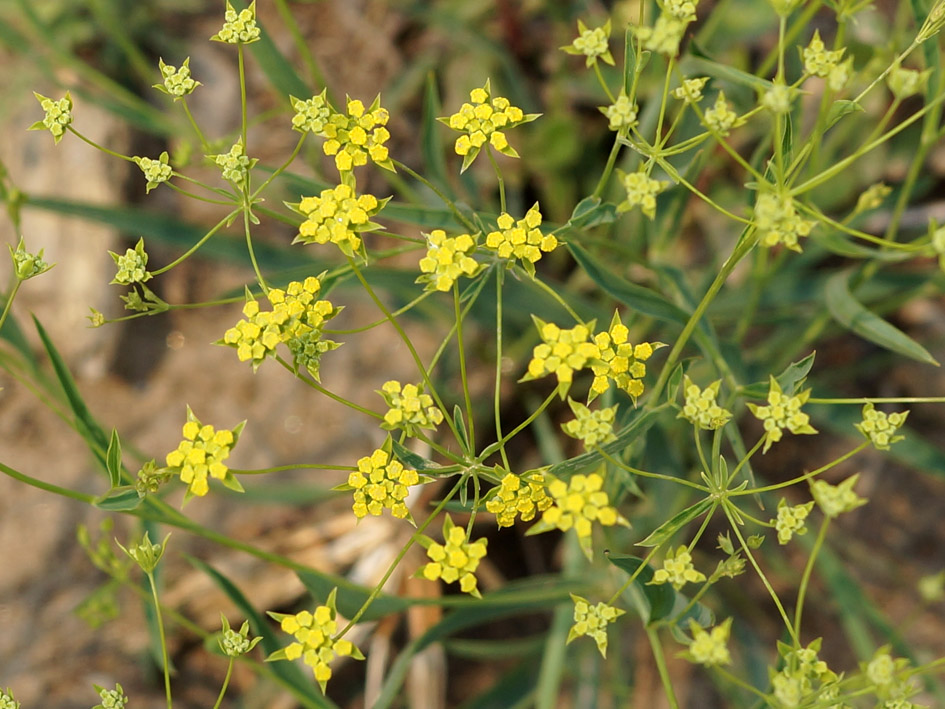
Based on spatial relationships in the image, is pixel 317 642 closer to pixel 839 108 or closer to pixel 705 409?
pixel 705 409

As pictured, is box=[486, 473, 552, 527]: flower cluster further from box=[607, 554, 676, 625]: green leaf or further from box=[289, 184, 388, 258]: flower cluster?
box=[289, 184, 388, 258]: flower cluster

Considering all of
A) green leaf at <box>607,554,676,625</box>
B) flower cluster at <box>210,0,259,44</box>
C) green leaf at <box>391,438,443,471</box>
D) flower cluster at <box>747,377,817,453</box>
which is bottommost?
green leaf at <box>607,554,676,625</box>

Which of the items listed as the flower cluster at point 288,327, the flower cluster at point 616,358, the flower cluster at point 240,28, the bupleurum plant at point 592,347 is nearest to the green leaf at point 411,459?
the bupleurum plant at point 592,347

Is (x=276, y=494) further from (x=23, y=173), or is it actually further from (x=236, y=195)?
(x=23, y=173)

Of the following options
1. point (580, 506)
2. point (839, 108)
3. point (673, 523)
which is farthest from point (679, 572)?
point (839, 108)

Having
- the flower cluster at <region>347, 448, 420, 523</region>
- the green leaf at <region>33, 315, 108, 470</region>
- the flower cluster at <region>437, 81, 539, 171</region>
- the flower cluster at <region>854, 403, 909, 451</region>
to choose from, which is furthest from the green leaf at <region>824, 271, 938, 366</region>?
the green leaf at <region>33, 315, 108, 470</region>

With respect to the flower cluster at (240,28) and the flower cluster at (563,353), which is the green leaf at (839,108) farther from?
the flower cluster at (240,28)

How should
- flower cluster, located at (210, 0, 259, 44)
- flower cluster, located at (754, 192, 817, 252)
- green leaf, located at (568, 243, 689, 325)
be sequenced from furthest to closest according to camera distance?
green leaf, located at (568, 243, 689, 325) < flower cluster, located at (210, 0, 259, 44) < flower cluster, located at (754, 192, 817, 252)
